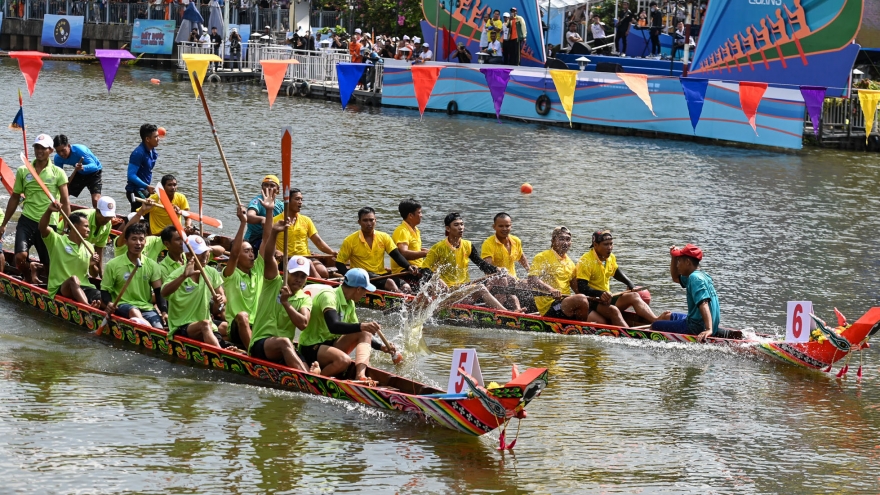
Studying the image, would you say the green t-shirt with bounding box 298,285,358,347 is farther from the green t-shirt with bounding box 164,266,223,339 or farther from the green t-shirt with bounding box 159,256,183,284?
the green t-shirt with bounding box 159,256,183,284

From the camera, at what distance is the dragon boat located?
30.2 ft

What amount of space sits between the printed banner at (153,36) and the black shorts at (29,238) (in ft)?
107

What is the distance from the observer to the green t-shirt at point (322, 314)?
10.4 m

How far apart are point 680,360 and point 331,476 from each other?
5039 mm

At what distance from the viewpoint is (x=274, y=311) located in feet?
35.2

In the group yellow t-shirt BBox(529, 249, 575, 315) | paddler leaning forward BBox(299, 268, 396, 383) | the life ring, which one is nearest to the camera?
paddler leaning forward BBox(299, 268, 396, 383)

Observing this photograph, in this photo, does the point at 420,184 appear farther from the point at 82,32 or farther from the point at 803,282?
the point at 82,32

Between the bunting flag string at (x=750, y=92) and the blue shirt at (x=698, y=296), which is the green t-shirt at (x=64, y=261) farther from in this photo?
the bunting flag string at (x=750, y=92)

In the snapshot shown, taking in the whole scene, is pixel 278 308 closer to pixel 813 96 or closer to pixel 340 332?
pixel 340 332

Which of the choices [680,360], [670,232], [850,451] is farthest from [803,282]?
[850,451]

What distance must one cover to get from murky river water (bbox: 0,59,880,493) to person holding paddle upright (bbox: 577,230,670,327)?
1.13 ft

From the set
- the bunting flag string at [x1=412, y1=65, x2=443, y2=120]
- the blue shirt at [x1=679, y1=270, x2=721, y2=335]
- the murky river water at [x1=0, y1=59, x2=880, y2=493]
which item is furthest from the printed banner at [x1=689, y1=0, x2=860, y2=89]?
the blue shirt at [x1=679, y1=270, x2=721, y2=335]

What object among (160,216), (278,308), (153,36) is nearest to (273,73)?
(160,216)

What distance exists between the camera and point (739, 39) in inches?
1180
